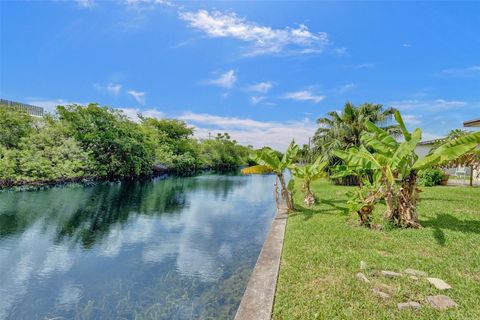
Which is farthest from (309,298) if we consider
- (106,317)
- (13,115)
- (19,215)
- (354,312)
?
(13,115)

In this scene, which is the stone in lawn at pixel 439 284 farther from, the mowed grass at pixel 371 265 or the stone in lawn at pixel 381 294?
the stone in lawn at pixel 381 294

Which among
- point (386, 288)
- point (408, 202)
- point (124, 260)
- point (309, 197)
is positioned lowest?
point (124, 260)

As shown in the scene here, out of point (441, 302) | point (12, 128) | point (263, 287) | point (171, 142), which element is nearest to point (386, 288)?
point (441, 302)

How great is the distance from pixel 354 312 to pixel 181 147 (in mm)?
39927

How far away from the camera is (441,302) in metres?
3.76

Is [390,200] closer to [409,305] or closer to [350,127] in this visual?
[409,305]

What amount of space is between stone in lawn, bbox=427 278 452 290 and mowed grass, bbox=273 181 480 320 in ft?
0.23

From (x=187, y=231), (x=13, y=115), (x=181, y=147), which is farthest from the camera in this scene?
(x=181, y=147)

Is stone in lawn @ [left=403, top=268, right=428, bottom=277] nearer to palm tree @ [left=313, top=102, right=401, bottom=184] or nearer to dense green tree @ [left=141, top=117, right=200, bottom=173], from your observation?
palm tree @ [left=313, top=102, right=401, bottom=184]

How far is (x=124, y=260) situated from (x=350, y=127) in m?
17.3

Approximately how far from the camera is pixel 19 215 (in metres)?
10.8

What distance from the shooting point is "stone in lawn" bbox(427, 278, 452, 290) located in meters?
4.17

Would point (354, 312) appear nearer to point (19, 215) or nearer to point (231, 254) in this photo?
point (231, 254)

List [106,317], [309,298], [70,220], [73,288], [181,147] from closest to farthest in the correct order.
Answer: [309,298]
[106,317]
[73,288]
[70,220]
[181,147]
